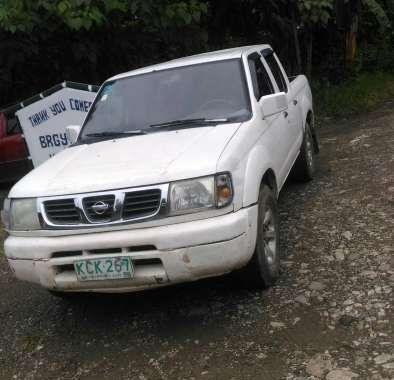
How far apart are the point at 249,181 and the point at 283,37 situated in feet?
29.2

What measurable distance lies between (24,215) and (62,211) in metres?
0.30

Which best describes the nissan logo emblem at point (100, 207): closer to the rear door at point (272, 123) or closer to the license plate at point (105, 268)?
the license plate at point (105, 268)

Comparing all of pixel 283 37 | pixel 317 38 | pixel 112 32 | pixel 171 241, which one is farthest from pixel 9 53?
pixel 317 38

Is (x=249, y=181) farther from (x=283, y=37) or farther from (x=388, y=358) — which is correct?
(x=283, y=37)

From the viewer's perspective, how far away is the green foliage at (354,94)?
11.1 meters

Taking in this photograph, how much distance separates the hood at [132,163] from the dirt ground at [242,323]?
101cm

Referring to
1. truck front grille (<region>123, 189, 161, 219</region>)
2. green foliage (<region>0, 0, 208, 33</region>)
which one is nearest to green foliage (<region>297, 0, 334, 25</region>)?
green foliage (<region>0, 0, 208, 33</region>)

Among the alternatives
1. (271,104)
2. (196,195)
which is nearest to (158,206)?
(196,195)

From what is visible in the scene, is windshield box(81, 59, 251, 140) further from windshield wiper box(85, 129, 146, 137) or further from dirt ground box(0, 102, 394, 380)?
dirt ground box(0, 102, 394, 380)

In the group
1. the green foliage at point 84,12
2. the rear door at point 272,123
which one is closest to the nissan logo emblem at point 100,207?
the rear door at point 272,123

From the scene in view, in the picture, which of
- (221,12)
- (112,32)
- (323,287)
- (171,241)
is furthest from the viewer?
(221,12)

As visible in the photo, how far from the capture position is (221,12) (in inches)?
441

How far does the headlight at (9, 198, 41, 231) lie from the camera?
11.9 ft

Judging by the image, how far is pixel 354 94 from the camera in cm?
1171
